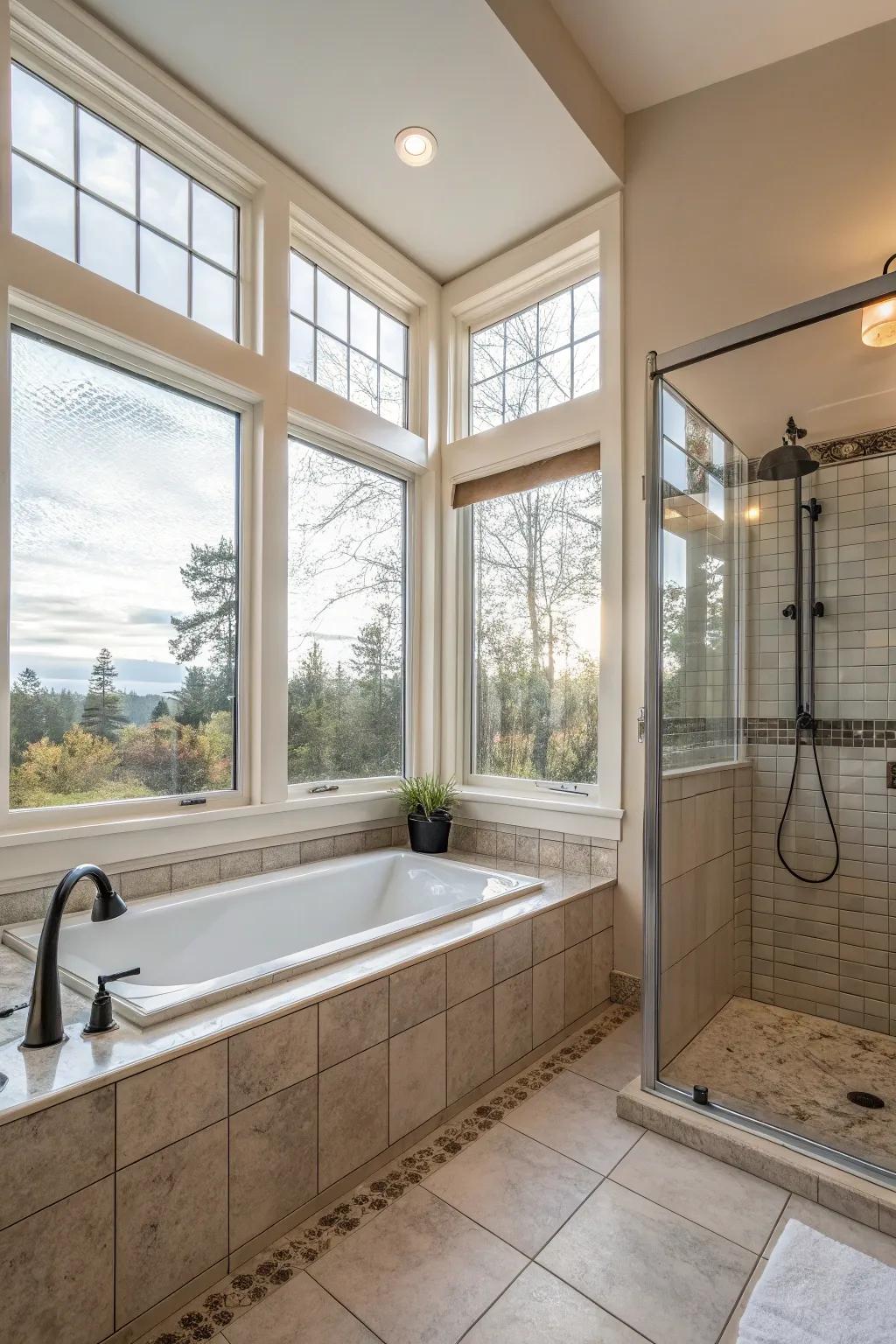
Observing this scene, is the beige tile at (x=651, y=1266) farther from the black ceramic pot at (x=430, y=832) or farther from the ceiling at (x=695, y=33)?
the ceiling at (x=695, y=33)

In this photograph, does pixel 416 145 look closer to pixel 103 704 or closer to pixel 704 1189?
pixel 103 704

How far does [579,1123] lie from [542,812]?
1201 mm

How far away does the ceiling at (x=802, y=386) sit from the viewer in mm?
1875

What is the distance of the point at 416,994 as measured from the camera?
182 cm

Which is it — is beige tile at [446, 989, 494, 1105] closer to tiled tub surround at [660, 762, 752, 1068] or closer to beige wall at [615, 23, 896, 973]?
tiled tub surround at [660, 762, 752, 1068]

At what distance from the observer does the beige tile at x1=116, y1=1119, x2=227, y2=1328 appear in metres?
1.23

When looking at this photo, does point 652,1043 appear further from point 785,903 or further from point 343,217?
point 343,217

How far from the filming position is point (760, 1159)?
1.71 meters

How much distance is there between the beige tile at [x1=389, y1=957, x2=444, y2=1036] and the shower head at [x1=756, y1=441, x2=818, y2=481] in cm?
178

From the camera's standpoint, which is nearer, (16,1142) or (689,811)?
(16,1142)

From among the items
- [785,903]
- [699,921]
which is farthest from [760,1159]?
[785,903]

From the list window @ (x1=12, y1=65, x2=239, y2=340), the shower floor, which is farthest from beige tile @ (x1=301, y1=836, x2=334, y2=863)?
window @ (x1=12, y1=65, x2=239, y2=340)

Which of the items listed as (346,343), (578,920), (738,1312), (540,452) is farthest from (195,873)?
(346,343)

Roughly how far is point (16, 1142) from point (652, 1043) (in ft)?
5.29
